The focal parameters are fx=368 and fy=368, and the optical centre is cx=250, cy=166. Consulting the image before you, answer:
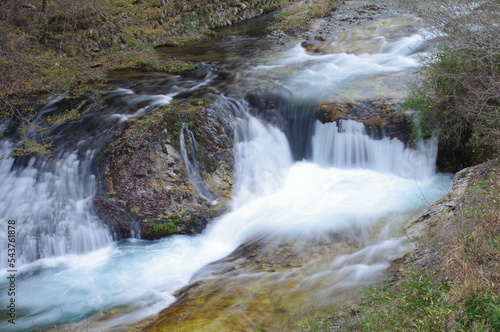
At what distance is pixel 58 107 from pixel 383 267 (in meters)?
9.25

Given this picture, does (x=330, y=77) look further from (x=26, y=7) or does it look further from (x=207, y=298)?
(x=26, y=7)

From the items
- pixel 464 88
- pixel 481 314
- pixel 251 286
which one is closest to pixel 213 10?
pixel 464 88

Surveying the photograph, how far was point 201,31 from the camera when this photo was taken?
17.8 meters

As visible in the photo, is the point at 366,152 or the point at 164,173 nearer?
the point at 164,173

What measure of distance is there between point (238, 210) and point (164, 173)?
1726 mm

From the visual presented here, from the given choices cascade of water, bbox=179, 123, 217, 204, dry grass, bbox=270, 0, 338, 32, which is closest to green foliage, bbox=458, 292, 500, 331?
cascade of water, bbox=179, 123, 217, 204

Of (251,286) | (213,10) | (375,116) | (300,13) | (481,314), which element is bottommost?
(251,286)

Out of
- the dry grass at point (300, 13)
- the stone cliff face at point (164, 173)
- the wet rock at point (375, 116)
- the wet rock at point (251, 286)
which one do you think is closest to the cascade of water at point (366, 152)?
the wet rock at point (375, 116)

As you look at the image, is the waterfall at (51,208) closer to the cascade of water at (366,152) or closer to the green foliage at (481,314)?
the cascade of water at (366,152)

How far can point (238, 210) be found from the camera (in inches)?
307

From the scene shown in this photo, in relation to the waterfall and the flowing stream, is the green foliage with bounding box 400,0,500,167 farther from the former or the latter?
the waterfall

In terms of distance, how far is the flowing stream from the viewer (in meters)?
5.58

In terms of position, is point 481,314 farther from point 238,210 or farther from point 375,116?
point 375,116

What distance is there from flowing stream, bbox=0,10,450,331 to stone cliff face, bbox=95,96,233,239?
0.68ft
